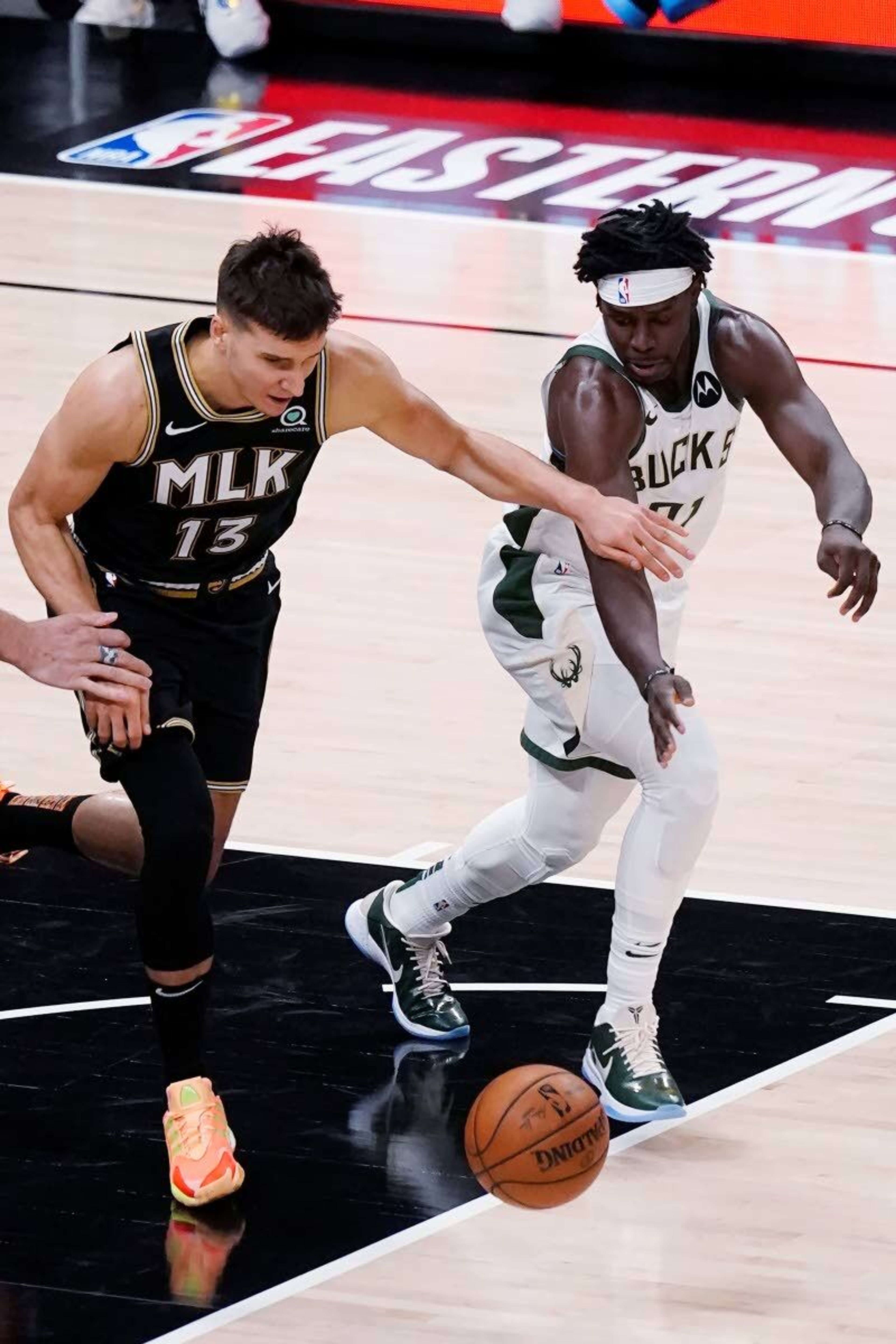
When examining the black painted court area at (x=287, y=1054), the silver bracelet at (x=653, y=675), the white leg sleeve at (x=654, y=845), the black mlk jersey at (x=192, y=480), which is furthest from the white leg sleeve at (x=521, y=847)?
the black mlk jersey at (x=192, y=480)

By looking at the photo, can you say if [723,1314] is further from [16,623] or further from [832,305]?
[832,305]

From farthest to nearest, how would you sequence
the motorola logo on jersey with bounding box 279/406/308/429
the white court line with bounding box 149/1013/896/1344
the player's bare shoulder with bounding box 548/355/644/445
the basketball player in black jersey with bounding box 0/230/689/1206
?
the player's bare shoulder with bounding box 548/355/644/445 → the motorola logo on jersey with bounding box 279/406/308/429 → the basketball player in black jersey with bounding box 0/230/689/1206 → the white court line with bounding box 149/1013/896/1344

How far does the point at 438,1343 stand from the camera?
168 inches

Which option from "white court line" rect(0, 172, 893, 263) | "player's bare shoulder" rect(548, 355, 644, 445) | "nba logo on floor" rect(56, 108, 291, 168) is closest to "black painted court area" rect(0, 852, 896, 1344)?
"player's bare shoulder" rect(548, 355, 644, 445)

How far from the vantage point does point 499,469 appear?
4980mm

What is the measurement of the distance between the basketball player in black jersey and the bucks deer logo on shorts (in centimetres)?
34

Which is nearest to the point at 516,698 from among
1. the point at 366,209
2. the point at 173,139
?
the point at 366,209

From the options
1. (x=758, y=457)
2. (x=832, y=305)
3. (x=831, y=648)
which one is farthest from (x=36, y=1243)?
(x=832, y=305)

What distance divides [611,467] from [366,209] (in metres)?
7.77

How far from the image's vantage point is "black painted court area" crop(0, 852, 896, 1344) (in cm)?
453

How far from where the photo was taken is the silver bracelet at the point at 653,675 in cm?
471

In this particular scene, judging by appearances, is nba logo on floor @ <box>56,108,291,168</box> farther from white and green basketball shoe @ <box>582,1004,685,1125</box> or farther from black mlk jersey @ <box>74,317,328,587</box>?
white and green basketball shoe @ <box>582,1004,685,1125</box>

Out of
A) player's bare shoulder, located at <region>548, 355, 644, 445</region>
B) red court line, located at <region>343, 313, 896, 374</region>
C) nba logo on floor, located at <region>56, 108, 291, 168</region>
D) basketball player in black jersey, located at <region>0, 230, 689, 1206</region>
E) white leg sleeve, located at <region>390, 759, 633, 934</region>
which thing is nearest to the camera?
basketball player in black jersey, located at <region>0, 230, 689, 1206</region>

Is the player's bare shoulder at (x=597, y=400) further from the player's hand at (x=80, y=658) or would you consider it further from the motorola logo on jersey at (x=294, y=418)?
the player's hand at (x=80, y=658)
